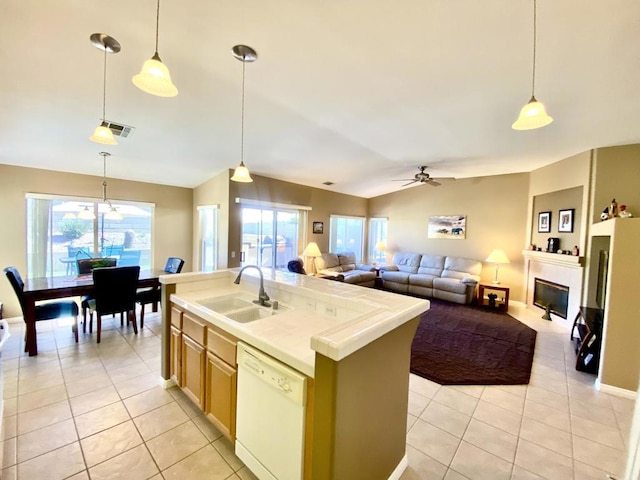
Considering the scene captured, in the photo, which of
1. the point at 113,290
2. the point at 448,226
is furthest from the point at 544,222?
the point at 113,290

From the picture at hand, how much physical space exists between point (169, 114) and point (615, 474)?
4.88 m

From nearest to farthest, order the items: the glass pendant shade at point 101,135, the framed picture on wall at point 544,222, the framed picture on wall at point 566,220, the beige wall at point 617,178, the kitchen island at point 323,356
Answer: the kitchen island at point 323,356, the glass pendant shade at point 101,135, the beige wall at point 617,178, the framed picture on wall at point 566,220, the framed picture on wall at point 544,222

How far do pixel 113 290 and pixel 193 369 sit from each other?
2.17 meters

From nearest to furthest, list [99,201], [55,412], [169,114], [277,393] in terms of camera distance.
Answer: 1. [277,393]
2. [55,412]
3. [169,114]
4. [99,201]

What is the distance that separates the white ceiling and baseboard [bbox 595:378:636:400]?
2783mm

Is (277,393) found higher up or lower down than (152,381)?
higher up

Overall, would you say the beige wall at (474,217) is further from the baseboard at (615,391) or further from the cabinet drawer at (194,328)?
the cabinet drawer at (194,328)

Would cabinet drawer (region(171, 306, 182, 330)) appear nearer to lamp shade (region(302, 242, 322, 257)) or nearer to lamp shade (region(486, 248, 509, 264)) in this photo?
lamp shade (region(302, 242, 322, 257))

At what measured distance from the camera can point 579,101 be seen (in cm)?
268

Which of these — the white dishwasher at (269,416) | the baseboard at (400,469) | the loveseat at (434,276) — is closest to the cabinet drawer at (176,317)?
the white dishwasher at (269,416)

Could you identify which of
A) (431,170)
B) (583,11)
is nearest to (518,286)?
(431,170)

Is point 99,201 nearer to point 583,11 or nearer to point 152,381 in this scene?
point 152,381

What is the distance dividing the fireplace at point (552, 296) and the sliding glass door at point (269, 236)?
5084 mm

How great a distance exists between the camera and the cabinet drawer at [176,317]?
7.51 ft
